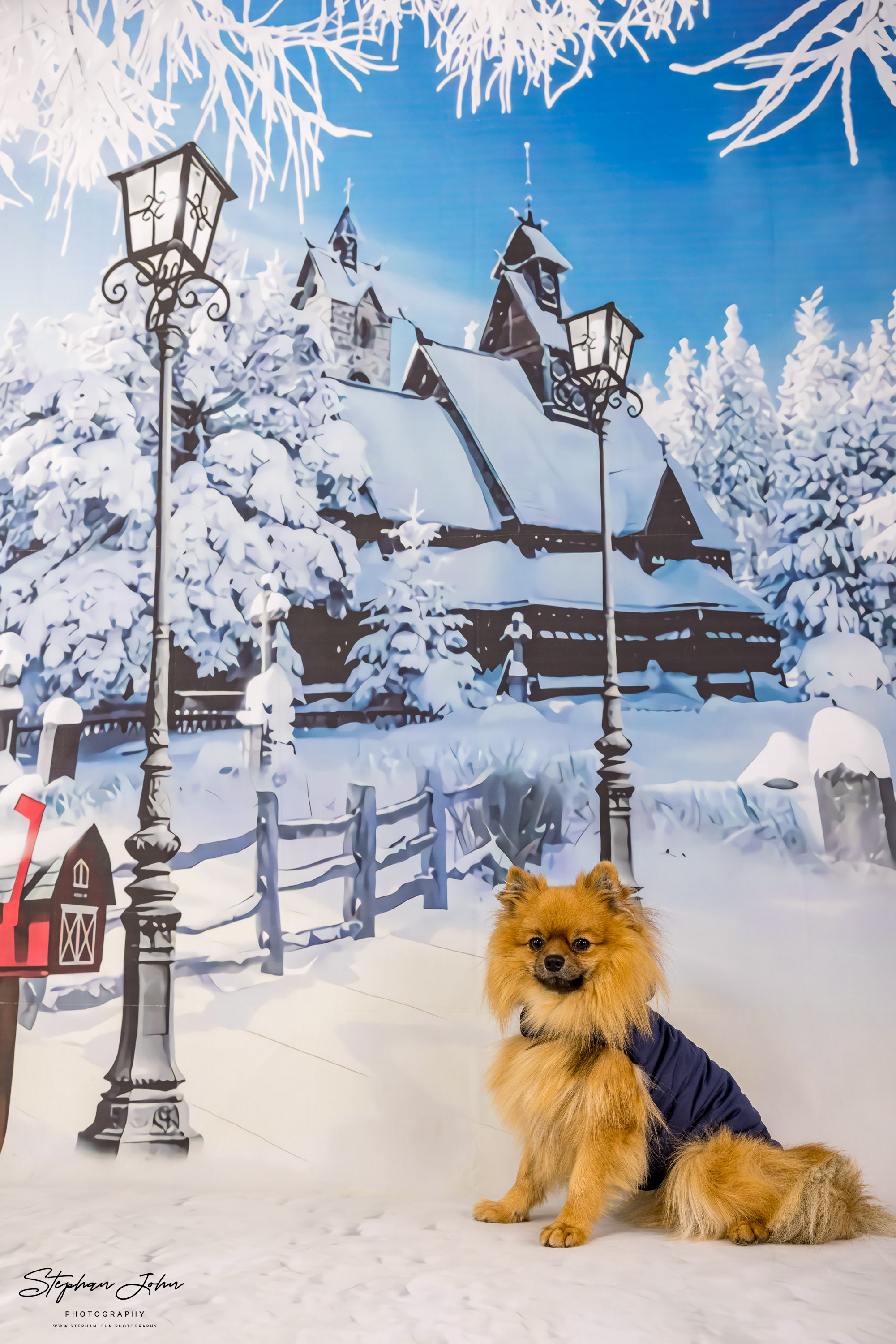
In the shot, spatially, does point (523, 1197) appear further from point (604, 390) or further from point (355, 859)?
point (604, 390)

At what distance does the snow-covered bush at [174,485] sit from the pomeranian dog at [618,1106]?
1248mm

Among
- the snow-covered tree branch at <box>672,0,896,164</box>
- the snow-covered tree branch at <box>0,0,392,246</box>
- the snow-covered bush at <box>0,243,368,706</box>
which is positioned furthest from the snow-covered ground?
the snow-covered tree branch at <box>0,0,392,246</box>

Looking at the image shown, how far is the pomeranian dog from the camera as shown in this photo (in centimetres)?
206

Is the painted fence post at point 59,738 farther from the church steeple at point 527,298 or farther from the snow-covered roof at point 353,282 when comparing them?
the church steeple at point 527,298

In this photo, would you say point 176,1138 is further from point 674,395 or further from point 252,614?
point 674,395

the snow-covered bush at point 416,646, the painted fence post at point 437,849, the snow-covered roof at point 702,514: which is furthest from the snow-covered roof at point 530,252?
the painted fence post at point 437,849

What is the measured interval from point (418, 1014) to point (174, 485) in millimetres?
1795

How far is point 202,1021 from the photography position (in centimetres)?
275

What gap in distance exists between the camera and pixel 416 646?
2.90 m

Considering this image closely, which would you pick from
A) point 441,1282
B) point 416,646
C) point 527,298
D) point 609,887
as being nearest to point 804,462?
point 527,298

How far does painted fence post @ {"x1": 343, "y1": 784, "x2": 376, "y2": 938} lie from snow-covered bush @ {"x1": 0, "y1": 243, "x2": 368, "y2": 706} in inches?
23.0

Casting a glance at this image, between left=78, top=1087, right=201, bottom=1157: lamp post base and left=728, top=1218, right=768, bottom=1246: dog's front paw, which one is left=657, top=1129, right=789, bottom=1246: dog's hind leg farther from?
left=78, top=1087, right=201, bottom=1157: lamp post base

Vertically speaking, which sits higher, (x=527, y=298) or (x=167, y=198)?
(x=167, y=198)

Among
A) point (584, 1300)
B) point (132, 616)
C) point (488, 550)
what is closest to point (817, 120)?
point (488, 550)
